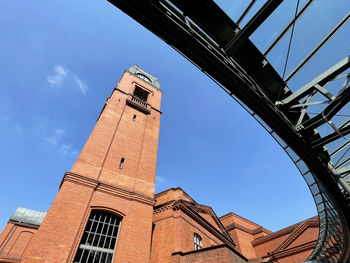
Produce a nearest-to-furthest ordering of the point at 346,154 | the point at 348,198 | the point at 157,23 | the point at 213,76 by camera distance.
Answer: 1. the point at 157,23
2. the point at 213,76
3. the point at 346,154
4. the point at 348,198

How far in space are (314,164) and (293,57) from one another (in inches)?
126

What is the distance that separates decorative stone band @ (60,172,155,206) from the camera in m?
9.91

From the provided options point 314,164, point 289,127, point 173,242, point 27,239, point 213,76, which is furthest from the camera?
point 27,239

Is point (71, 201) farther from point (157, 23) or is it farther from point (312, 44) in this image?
point (312, 44)

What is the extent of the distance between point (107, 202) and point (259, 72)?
9572mm

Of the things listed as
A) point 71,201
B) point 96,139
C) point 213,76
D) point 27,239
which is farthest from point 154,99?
point 27,239

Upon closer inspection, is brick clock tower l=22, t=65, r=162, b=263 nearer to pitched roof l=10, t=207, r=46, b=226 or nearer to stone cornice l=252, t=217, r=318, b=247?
pitched roof l=10, t=207, r=46, b=226

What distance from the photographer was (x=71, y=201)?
9250 mm

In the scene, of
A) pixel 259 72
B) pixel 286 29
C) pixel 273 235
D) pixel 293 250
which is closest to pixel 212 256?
pixel 259 72

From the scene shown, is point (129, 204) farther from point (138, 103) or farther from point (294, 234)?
point (294, 234)

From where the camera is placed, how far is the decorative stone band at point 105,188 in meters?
9.91

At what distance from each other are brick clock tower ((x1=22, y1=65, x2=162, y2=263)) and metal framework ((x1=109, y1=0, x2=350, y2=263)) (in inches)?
341

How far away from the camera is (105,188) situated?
1073cm

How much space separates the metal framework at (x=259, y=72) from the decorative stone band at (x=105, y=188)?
870 centimetres
